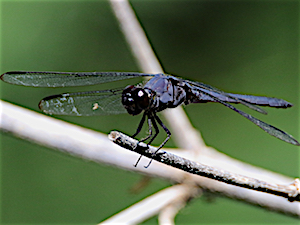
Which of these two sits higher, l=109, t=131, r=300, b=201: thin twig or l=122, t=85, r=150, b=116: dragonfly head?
l=122, t=85, r=150, b=116: dragonfly head

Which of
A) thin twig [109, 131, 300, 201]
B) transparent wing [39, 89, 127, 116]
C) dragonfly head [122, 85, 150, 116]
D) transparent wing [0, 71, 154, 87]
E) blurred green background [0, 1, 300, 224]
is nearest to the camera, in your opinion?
thin twig [109, 131, 300, 201]

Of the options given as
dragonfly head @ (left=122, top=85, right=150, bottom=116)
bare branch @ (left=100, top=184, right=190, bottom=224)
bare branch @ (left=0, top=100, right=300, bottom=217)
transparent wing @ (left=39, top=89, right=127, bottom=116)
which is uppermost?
transparent wing @ (left=39, top=89, right=127, bottom=116)

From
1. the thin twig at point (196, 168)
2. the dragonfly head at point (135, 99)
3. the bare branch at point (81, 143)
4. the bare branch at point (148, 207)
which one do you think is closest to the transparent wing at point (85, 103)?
the bare branch at point (81, 143)

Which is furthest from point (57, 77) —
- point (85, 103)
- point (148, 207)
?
point (148, 207)

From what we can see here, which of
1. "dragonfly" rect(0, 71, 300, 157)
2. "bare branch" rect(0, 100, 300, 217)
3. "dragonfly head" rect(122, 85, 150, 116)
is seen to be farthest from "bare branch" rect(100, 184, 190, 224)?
"dragonfly head" rect(122, 85, 150, 116)

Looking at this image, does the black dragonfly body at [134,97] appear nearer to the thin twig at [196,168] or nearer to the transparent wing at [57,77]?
the transparent wing at [57,77]

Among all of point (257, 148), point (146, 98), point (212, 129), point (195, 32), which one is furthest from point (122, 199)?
point (195, 32)

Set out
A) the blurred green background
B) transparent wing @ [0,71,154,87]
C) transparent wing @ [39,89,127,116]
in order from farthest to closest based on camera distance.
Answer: the blurred green background → transparent wing @ [39,89,127,116] → transparent wing @ [0,71,154,87]

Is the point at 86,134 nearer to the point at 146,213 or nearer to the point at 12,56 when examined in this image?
the point at 146,213

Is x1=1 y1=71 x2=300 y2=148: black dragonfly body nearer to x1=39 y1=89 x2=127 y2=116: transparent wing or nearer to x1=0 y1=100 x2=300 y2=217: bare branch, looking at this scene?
x1=39 y1=89 x2=127 y2=116: transparent wing
